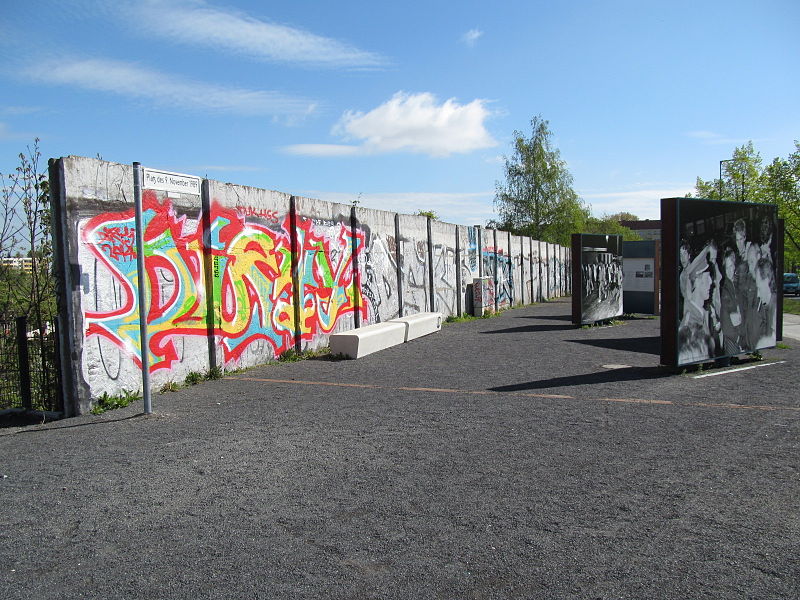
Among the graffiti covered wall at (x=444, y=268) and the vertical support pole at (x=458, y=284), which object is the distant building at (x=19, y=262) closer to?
the graffiti covered wall at (x=444, y=268)

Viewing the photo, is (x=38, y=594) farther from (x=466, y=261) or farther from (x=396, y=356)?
(x=466, y=261)

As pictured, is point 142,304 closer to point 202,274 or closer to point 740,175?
point 202,274

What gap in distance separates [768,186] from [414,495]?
128 ft

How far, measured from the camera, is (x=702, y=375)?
990 centimetres

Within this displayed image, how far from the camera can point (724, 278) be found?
10.6 metres

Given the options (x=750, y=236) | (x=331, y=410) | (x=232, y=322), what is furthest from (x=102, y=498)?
(x=750, y=236)

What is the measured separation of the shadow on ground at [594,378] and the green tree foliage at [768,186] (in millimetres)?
23699

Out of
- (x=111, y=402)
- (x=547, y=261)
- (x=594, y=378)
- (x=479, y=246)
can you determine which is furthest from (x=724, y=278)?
(x=547, y=261)

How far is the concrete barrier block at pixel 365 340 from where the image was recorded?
12289 millimetres

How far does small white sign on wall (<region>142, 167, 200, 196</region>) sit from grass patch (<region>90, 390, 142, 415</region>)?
2.53 meters

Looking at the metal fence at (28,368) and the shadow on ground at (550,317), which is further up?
the metal fence at (28,368)

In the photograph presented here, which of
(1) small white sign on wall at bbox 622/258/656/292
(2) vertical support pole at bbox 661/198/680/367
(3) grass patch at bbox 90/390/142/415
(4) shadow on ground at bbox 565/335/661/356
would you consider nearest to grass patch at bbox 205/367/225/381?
(3) grass patch at bbox 90/390/142/415

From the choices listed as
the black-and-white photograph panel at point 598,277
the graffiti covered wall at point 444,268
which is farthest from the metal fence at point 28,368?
the black-and-white photograph panel at point 598,277

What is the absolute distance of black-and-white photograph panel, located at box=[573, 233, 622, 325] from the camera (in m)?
18.2
